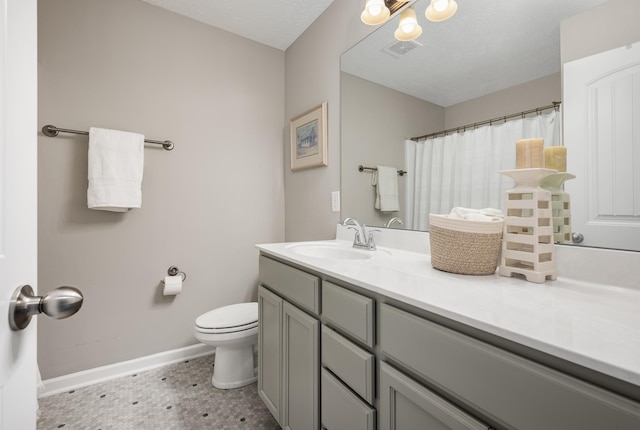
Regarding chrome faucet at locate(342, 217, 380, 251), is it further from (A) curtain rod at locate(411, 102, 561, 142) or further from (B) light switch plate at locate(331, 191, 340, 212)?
(A) curtain rod at locate(411, 102, 561, 142)

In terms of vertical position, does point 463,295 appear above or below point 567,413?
above

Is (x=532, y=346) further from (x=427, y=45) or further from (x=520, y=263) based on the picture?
(x=427, y=45)

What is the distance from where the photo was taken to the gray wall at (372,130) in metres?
1.39

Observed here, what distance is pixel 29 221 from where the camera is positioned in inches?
19.2

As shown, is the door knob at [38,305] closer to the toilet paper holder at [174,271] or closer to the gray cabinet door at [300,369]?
the gray cabinet door at [300,369]

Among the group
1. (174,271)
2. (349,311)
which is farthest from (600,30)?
(174,271)

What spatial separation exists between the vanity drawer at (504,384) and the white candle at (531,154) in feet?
1.99

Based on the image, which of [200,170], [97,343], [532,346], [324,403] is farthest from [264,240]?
[532,346]

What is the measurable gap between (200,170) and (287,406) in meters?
1.62

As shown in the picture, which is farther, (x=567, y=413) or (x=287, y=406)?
(x=287, y=406)

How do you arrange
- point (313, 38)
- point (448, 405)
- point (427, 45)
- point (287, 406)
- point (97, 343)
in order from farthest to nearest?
1. point (313, 38)
2. point (97, 343)
3. point (427, 45)
4. point (287, 406)
5. point (448, 405)

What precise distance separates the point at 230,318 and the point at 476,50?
1857mm

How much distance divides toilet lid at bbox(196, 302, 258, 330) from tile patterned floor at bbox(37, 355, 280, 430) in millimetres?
393

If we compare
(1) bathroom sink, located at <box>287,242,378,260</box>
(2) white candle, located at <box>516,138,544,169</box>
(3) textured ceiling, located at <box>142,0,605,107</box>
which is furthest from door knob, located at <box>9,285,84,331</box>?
(3) textured ceiling, located at <box>142,0,605,107</box>
